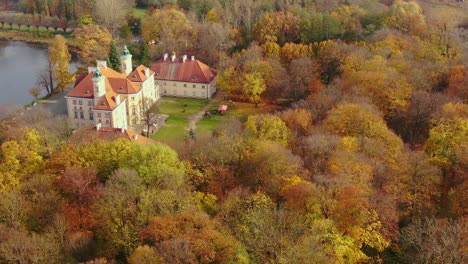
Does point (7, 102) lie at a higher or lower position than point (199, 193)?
lower

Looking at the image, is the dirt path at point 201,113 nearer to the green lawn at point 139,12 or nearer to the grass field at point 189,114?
the grass field at point 189,114

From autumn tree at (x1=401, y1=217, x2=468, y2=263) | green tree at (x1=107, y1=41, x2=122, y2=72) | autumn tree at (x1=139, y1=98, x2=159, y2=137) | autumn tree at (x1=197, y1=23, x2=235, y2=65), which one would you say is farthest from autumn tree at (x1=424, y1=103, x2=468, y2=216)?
green tree at (x1=107, y1=41, x2=122, y2=72)

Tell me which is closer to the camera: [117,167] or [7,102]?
[117,167]

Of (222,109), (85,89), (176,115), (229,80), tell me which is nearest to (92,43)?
(85,89)

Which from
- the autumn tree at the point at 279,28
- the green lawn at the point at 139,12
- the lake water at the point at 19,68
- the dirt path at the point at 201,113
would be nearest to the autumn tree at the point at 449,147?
the dirt path at the point at 201,113

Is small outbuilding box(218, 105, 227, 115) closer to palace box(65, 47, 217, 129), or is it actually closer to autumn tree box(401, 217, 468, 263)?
palace box(65, 47, 217, 129)

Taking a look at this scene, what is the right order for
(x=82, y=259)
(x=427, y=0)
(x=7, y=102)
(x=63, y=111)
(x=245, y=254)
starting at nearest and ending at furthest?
(x=245, y=254) → (x=82, y=259) → (x=63, y=111) → (x=7, y=102) → (x=427, y=0)

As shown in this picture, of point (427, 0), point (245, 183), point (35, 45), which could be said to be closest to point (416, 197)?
point (245, 183)

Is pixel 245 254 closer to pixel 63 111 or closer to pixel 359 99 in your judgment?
pixel 359 99

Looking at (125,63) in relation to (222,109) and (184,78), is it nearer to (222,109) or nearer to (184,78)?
(184,78)
